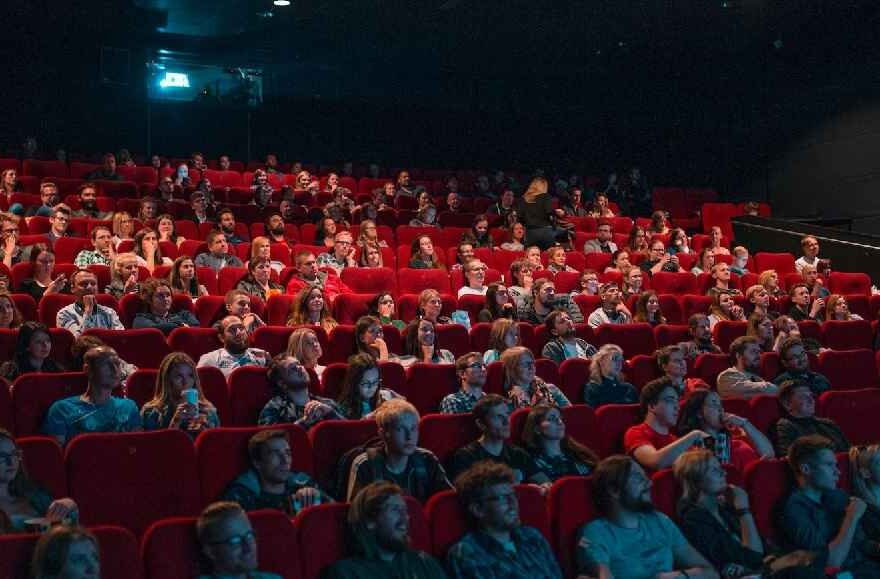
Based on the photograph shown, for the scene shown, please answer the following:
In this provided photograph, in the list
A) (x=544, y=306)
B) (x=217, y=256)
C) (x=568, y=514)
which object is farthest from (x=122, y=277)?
(x=568, y=514)

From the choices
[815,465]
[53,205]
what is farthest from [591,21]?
[815,465]

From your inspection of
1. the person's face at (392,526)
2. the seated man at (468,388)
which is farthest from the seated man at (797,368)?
the person's face at (392,526)

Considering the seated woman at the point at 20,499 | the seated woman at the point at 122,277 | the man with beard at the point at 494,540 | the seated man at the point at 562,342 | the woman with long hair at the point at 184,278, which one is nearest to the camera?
the seated woman at the point at 20,499

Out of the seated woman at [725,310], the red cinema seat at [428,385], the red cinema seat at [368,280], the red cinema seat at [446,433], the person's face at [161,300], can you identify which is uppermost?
the red cinema seat at [368,280]

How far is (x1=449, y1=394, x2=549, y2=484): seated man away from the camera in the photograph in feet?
7.34

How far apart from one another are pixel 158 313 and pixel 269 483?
1.25 meters

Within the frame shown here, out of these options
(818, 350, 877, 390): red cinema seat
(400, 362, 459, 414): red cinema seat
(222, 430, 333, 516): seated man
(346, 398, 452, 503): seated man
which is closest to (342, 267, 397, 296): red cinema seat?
(400, 362, 459, 414): red cinema seat

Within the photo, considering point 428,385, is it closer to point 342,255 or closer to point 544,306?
point 544,306

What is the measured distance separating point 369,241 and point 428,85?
157 inches

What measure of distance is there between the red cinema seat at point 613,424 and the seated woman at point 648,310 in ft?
3.89

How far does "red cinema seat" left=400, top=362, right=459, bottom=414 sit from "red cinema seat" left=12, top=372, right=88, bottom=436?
0.83 meters

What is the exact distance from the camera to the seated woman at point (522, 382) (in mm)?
2680

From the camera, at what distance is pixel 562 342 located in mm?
3275

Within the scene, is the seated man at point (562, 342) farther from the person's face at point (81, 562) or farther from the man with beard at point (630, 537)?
the person's face at point (81, 562)
